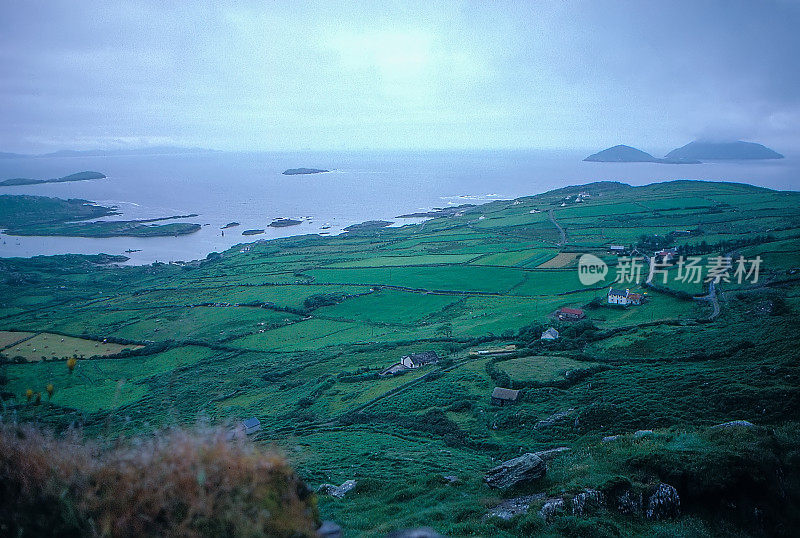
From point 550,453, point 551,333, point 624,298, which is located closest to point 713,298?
point 624,298

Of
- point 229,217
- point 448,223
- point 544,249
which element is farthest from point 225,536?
point 229,217

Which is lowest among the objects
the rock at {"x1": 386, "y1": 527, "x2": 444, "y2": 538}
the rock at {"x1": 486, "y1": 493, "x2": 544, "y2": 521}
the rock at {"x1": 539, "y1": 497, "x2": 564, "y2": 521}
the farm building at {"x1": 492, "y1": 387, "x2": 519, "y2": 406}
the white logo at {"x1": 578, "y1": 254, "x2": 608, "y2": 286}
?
the farm building at {"x1": 492, "y1": 387, "x2": 519, "y2": 406}

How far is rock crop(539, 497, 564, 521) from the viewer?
408 inches

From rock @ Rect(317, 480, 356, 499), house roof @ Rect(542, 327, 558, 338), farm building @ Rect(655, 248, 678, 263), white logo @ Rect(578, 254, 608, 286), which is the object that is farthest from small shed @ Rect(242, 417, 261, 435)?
farm building @ Rect(655, 248, 678, 263)

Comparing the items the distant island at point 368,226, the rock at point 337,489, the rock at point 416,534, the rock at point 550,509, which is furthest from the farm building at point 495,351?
the distant island at point 368,226

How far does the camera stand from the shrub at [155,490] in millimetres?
6168

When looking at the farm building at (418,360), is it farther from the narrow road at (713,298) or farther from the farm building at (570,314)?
the narrow road at (713,298)

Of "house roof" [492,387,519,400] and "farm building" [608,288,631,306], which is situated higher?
"farm building" [608,288,631,306]

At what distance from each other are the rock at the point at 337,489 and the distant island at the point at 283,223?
104 m

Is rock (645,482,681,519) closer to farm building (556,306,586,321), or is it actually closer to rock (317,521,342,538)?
rock (317,521,342,538)

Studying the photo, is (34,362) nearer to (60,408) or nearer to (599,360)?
(60,408)

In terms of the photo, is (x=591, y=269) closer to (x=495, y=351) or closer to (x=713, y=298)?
(x=713, y=298)

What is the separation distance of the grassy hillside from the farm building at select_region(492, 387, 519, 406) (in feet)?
1.78

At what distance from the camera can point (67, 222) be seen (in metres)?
118
